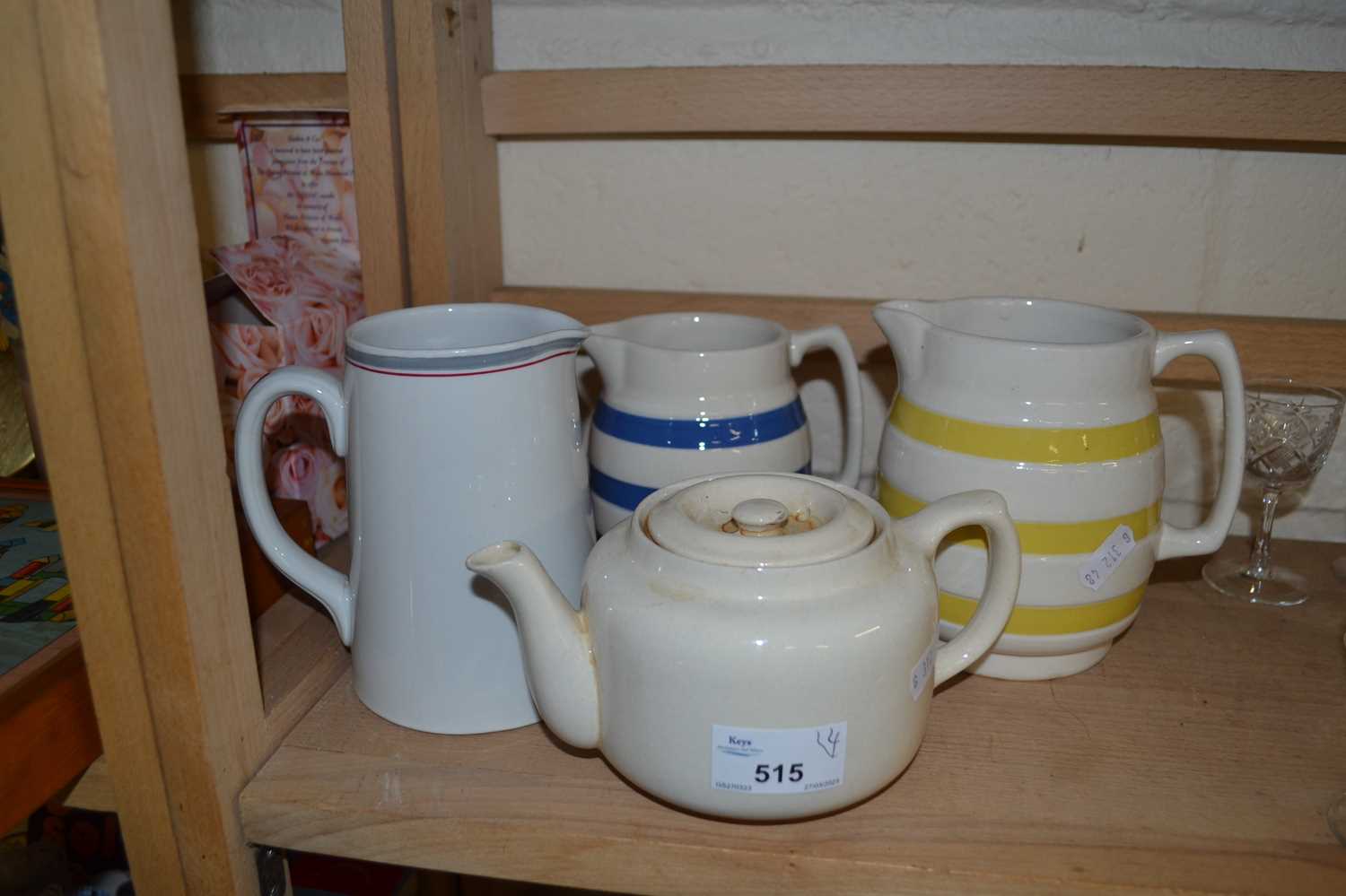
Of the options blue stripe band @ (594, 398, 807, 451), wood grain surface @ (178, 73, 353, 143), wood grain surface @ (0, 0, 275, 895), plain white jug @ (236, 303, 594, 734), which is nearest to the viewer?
wood grain surface @ (0, 0, 275, 895)

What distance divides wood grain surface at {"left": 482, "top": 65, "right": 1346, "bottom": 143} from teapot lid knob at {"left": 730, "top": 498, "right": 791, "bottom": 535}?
364 millimetres

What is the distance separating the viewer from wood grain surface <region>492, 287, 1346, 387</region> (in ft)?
2.36

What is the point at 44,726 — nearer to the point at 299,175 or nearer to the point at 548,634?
the point at 548,634

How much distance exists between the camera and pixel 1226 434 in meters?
0.62

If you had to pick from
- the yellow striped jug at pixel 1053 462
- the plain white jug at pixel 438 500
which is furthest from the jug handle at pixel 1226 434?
the plain white jug at pixel 438 500

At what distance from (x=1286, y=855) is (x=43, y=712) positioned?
0.60 meters

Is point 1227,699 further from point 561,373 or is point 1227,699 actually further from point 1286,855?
point 561,373

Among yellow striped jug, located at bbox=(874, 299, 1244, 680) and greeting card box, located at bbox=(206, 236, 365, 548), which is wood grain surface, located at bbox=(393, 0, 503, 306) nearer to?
greeting card box, located at bbox=(206, 236, 365, 548)

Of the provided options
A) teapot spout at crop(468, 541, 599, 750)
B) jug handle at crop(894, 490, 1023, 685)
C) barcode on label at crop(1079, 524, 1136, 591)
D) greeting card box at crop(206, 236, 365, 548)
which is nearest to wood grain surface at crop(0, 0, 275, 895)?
teapot spout at crop(468, 541, 599, 750)

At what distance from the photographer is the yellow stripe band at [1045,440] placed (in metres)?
0.56

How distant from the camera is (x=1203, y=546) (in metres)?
0.62

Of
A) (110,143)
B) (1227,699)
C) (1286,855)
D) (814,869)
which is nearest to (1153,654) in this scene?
(1227,699)

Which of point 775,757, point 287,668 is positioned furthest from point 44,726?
point 775,757

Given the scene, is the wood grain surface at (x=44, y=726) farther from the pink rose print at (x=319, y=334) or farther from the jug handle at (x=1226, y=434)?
the jug handle at (x=1226, y=434)
